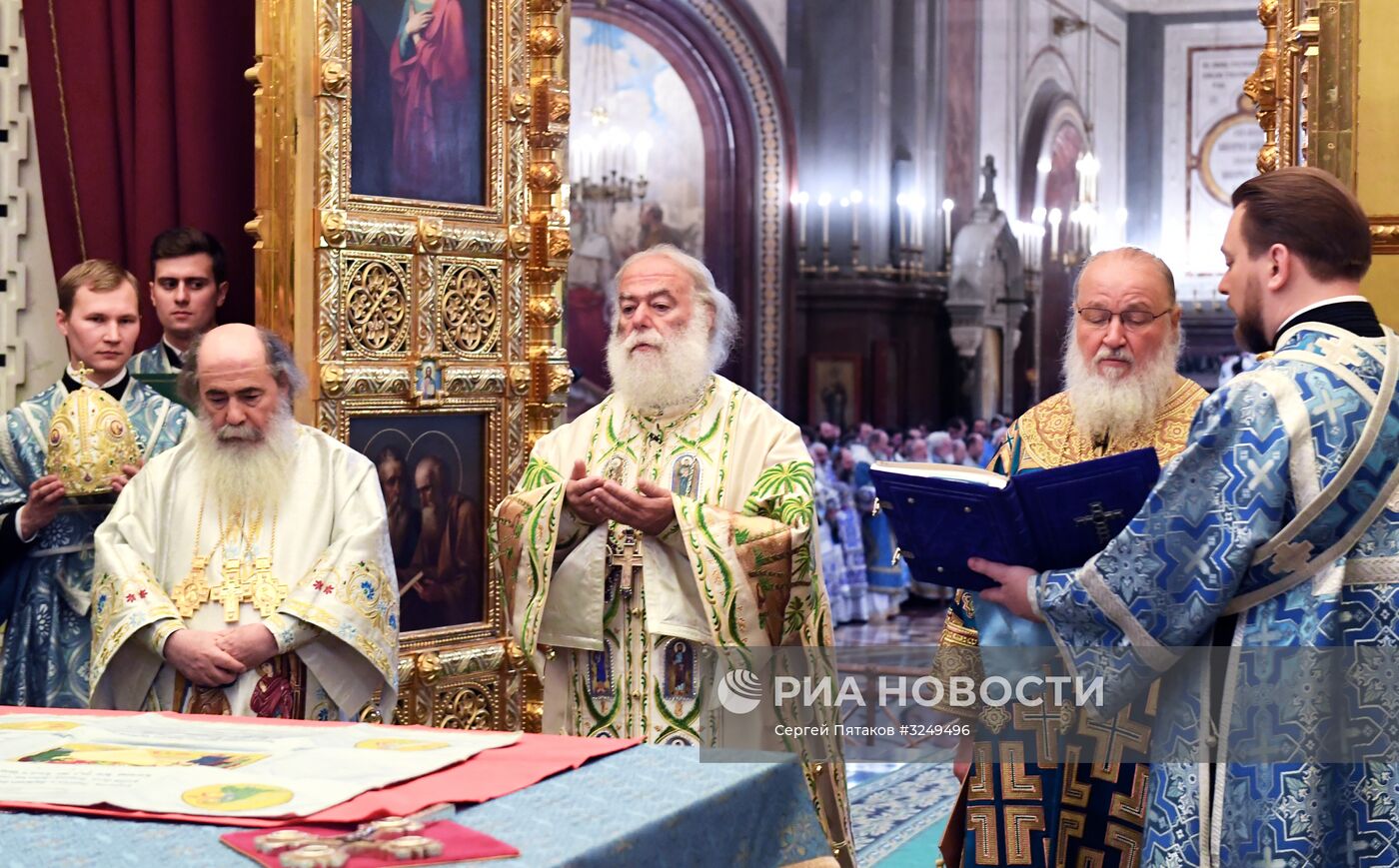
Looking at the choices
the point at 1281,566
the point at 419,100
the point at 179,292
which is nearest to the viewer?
the point at 1281,566

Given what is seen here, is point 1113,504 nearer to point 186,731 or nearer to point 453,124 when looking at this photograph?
point 186,731

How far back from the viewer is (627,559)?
4.06 meters

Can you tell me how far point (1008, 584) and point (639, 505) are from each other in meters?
0.98

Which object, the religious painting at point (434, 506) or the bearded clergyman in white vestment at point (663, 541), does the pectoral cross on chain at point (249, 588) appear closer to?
the bearded clergyman in white vestment at point (663, 541)

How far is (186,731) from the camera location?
281 centimetres

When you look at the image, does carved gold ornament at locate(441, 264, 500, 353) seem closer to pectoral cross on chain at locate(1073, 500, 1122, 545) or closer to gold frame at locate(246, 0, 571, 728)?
gold frame at locate(246, 0, 571, 728)

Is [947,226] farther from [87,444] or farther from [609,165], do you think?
[87,444]

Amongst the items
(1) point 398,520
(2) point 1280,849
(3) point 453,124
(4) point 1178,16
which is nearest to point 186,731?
(2) point 1280,849

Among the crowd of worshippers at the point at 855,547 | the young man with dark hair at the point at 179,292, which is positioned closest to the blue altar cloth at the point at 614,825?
the young man with dark hair at the point at 179,292

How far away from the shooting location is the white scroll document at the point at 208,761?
233 cm

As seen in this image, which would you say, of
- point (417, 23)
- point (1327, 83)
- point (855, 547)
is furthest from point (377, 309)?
point (855, 547)

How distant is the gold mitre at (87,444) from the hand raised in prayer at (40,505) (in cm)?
4

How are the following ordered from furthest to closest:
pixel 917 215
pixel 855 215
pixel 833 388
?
1. pixel 917 215
2. pixel 833 388
3. pixel 855 215

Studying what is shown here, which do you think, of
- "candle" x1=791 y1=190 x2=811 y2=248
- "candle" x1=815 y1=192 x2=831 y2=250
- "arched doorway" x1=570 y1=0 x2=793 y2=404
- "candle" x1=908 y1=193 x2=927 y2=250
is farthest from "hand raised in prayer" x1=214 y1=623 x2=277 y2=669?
"candle" x1=908 y1=193 x2=927 y2=250
